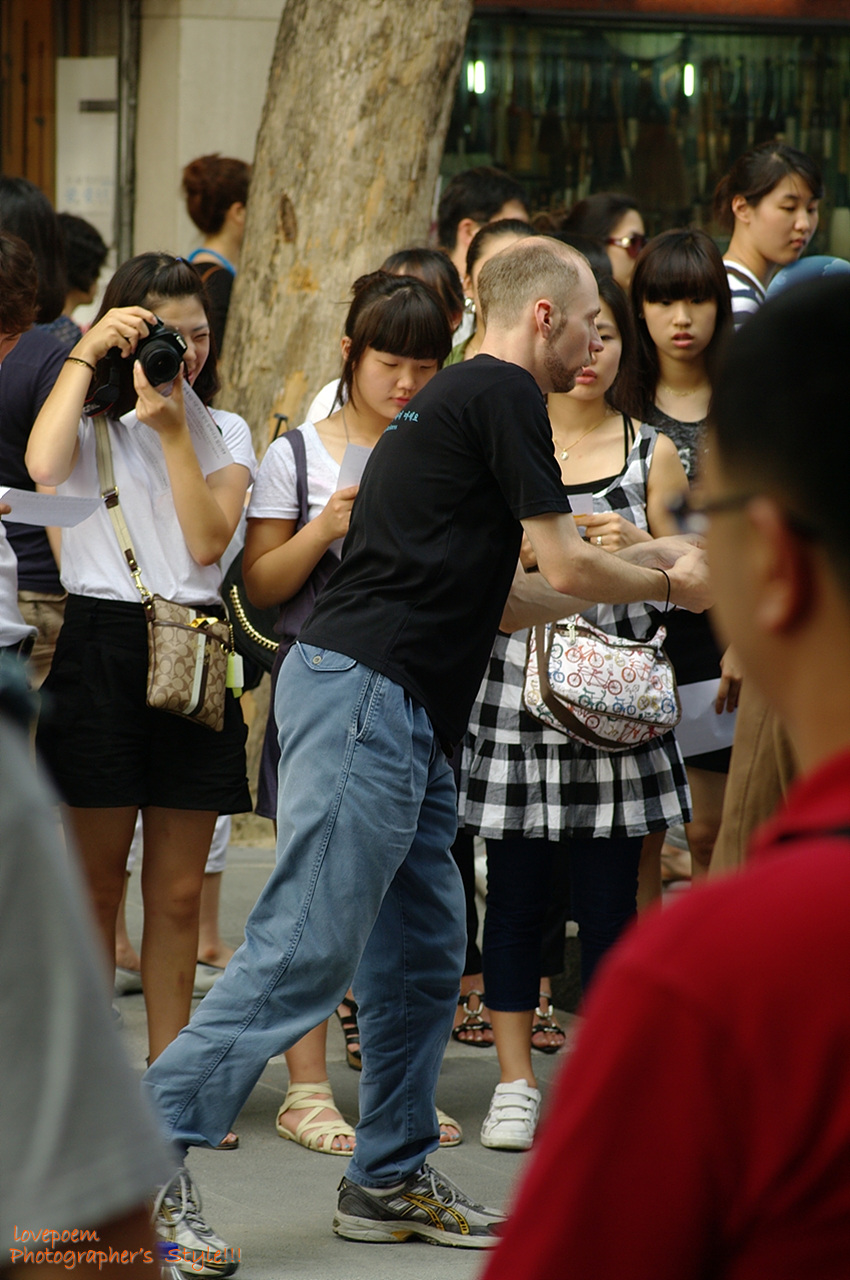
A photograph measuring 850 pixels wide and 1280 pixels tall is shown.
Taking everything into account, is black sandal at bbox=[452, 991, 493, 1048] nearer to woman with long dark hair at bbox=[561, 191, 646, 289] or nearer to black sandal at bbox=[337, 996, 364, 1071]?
black sandal at bbox=[337, 996, 364, 1071]

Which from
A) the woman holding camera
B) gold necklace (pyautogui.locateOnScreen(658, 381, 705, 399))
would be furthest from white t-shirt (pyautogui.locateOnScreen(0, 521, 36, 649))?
gold necklace (pyautogui.locateOnScreen(658, 381, 705, 399))

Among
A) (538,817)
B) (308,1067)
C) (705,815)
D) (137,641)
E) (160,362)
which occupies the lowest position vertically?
(308,1067)

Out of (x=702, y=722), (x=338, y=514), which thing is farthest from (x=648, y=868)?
(x=338, y=514)

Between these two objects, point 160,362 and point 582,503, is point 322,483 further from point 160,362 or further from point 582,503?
point 582,503

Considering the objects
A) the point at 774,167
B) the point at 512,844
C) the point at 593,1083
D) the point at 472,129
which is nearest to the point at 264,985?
the point at 512,844

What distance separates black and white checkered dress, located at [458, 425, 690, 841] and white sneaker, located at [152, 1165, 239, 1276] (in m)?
1.23

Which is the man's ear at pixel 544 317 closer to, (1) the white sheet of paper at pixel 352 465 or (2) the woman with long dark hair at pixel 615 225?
(1) the white sheet of paper at pixel 352 465

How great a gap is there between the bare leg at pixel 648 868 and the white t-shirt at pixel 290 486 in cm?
131

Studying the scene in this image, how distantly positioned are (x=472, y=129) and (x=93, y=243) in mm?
3550

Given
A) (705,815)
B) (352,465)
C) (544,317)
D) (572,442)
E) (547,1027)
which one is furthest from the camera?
(547,1027)

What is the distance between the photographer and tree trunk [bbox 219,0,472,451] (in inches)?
247

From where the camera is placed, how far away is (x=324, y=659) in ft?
10.2

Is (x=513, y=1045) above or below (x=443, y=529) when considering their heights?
below

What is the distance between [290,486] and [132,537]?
1.58ft
